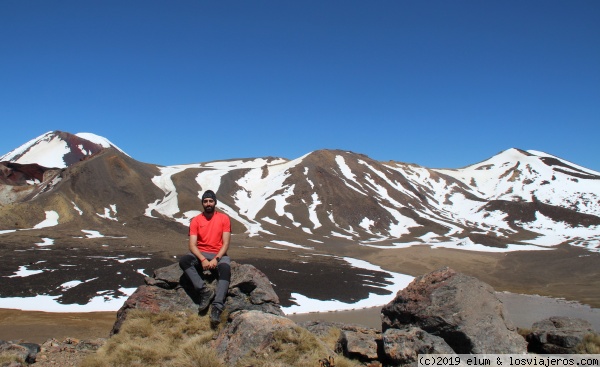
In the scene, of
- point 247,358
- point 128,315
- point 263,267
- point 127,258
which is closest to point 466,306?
point 247,358

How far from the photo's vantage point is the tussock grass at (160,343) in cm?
802

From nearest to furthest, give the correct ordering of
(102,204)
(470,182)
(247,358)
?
1. (247,358)
2. (102,204)
3. (470,182)

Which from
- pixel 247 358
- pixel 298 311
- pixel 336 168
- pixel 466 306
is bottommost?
pixel 298 311

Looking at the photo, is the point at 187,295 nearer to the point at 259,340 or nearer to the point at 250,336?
the point at 250,336

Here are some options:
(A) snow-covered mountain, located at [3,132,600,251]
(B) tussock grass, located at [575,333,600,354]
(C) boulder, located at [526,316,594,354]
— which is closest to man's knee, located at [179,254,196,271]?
(C) boulder, located at [526,316,594,354]

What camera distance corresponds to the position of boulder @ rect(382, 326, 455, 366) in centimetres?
790

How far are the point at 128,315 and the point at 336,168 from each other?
146237 millimetres

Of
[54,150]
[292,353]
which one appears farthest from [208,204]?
[54,150]

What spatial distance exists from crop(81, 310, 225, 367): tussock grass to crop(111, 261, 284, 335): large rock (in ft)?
1.00

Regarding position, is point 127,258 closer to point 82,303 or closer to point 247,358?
point 82,303

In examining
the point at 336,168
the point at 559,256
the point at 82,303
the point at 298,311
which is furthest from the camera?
the point at 336,168

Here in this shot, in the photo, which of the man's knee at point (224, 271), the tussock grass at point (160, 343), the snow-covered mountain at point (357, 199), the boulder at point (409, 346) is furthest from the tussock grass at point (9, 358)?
the snow-covered mountain at point (357, 199)

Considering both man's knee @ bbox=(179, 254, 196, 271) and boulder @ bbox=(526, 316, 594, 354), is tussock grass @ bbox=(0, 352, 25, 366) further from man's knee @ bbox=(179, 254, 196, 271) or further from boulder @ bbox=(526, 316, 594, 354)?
boulder @ bbox=(526, 316, 594, 354)

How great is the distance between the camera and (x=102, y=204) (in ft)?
312
